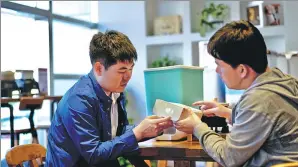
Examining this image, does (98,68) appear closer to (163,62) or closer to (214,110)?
(214,110)

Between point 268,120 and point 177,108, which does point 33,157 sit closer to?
point 177,108

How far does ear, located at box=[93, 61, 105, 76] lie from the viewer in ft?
5.23

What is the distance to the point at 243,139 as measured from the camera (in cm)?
116

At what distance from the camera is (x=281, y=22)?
17.3 feet

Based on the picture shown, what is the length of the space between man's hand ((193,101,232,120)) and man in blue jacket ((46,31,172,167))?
221 millimetres

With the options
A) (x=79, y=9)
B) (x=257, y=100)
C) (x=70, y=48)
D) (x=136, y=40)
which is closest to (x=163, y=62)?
(x=136, y=40)

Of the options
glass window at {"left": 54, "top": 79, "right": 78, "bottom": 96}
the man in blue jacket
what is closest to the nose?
the man in blue jacket

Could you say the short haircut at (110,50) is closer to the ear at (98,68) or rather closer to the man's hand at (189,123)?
the ear at (98,68)

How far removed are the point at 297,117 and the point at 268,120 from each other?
118 millimetres

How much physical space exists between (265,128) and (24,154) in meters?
1.10

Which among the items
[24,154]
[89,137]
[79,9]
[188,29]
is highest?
[79,9]

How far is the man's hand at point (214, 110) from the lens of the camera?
5.49 feet

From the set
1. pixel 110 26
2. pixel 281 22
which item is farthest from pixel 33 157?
pixel 110 26

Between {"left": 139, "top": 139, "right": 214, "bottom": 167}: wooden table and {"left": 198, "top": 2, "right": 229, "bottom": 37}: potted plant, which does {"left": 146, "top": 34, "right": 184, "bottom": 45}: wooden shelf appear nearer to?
{"left": 198, "top": 2, "right": 229, "bottom": 37}: potted plant
